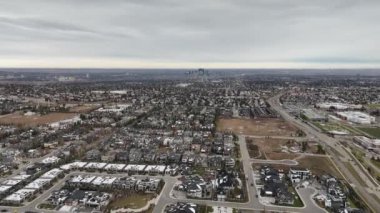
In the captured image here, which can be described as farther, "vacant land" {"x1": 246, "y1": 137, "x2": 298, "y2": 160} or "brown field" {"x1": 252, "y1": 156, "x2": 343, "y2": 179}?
"vacant land" {"x1": 246, "y1": 137, "x2": 298, "y2": 160}

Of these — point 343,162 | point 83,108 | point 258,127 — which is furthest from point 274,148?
point 83,108

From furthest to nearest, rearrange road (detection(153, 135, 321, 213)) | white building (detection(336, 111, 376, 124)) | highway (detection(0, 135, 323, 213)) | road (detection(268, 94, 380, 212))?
white building (detection(336, 111, 376, 124)) < road (detection(268, 94, 380, 212)) < road (detection(153, 135, 321, 213)) < highway (detection(0, 135, 323, 213))

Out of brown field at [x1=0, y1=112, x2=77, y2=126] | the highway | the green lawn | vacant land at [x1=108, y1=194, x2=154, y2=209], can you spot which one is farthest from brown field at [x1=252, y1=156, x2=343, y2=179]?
brown field at [x1=0, y1=112, x2=77, y2=126]

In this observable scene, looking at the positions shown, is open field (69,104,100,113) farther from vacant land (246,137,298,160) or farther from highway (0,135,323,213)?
highway (0,135,323,213)

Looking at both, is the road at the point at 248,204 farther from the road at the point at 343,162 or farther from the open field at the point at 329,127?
the open field at the point at 329,127

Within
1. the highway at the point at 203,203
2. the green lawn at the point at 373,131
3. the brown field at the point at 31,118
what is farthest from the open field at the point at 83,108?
the green lawn at the point at 373,131

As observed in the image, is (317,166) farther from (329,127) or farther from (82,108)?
(82,108)

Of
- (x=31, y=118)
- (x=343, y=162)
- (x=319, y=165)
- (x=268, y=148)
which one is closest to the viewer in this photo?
(x=319, y=165)
